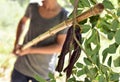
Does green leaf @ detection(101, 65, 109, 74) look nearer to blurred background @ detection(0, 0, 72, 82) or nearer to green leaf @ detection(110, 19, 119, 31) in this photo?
green leaf @ detection(110, 19, 119, 31)

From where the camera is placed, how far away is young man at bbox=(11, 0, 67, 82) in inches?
81.8

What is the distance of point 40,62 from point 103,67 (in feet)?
5.09

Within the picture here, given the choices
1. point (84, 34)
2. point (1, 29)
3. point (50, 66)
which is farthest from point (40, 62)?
point (84, 34)

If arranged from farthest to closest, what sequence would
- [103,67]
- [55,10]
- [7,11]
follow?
[7,11], [55,10], [103,67]

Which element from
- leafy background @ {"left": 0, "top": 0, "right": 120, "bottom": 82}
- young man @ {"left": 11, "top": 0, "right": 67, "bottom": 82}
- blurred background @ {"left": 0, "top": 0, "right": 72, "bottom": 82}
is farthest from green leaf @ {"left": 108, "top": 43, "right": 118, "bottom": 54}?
blurred background @ {"left": 0, "top": 0, "right": 72, "bottom": 82}

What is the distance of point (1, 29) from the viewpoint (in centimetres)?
327

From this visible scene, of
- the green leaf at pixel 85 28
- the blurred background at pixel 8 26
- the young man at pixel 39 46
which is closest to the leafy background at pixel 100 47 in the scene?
the green leaf at pixel 85 28

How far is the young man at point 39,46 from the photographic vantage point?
208cm

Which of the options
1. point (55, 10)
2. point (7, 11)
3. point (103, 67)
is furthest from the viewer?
point (7, 11)

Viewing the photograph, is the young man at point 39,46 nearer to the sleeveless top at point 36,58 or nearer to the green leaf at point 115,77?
the sleeveless top at point 36,58

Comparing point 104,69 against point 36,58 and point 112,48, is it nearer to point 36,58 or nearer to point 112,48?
point 112,48

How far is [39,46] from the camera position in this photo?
6.81ft

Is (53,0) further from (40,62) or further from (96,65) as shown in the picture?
(96,65)

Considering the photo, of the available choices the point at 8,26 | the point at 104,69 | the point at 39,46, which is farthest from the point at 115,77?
the point at 8,26
